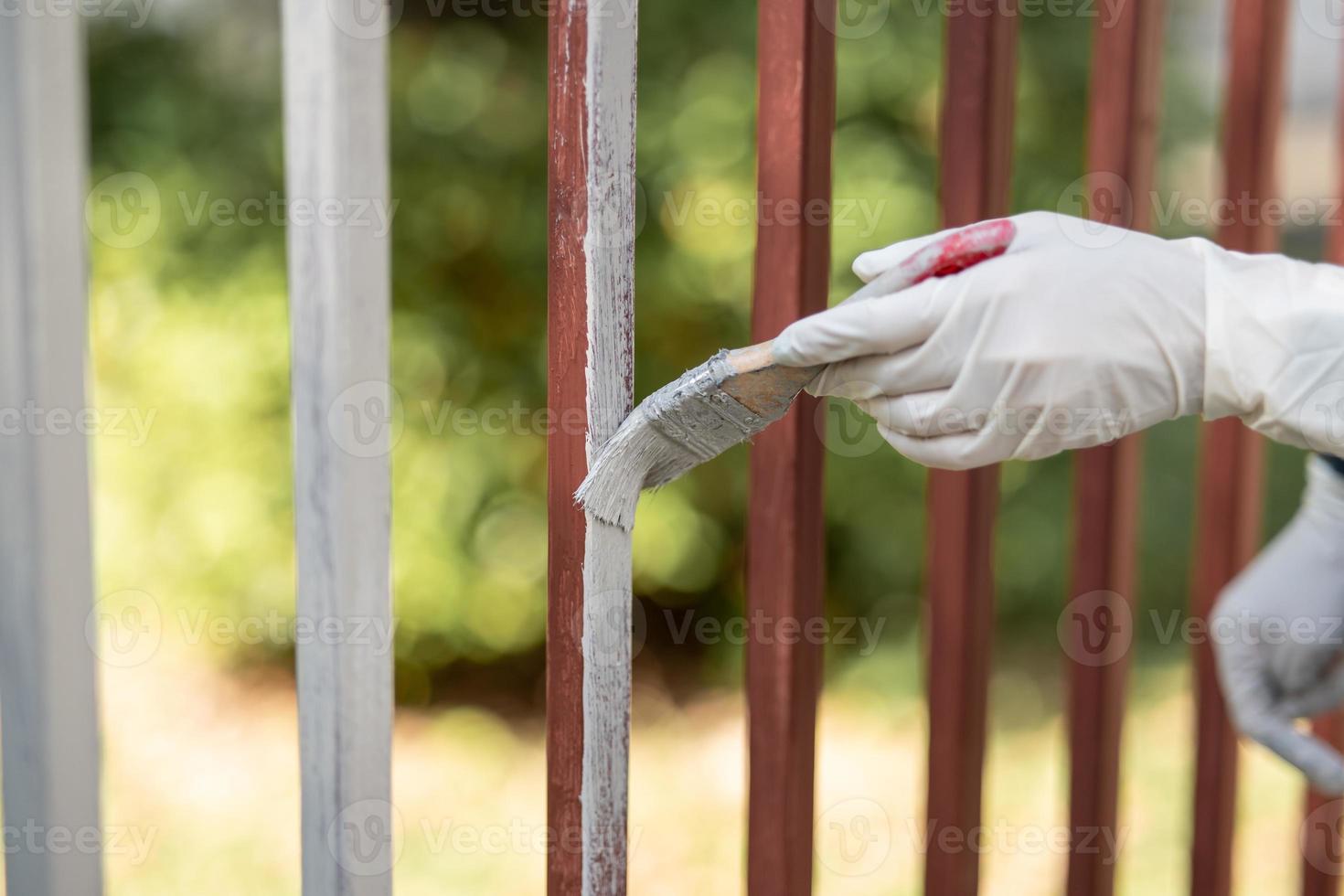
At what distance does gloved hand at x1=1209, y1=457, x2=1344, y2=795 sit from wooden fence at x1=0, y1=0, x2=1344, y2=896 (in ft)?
1.24

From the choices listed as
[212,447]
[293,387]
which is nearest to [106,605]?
[212,447]

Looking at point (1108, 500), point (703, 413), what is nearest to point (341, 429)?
point (703, 413)

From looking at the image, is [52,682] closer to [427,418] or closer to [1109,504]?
[1109,504]

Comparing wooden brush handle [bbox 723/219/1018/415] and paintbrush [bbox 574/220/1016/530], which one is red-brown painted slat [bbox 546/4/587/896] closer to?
paintbrush [bbox 574/220/1016/530]

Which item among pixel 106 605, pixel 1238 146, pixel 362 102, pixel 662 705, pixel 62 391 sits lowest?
pixel 662 705

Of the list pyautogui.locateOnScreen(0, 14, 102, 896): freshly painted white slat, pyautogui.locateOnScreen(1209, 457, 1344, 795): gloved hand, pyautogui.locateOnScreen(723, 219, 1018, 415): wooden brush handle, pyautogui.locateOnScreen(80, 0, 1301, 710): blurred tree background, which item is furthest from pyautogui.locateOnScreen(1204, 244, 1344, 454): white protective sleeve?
pyautogui.locateOnScreen(80, 0, 1301, 710): blurred tree background

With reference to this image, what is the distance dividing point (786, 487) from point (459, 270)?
8.93 ft

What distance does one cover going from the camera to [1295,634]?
58.5 inches

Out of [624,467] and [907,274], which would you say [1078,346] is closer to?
[907,274]

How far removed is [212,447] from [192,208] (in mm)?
805

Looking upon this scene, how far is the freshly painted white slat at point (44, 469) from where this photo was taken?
3.66 feet

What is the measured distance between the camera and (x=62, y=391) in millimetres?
1141

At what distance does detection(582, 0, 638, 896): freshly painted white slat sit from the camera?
0.86m

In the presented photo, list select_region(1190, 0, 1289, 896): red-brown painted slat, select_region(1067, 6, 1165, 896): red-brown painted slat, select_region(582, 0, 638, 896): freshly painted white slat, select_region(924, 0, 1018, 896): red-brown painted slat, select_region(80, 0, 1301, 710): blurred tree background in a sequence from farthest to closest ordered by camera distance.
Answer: select_region(80, 0, 1301, 710): blurred tree background → select_region(1190, 0, 1289, 896): red-brown painted slat → select_region(1067, 6, 1165, 896): red-brown painted slat → select_region(924, 0, 1018, 896): red-brown painted slat → select_region(582, 0, 638, 896): freshly painted white slat
